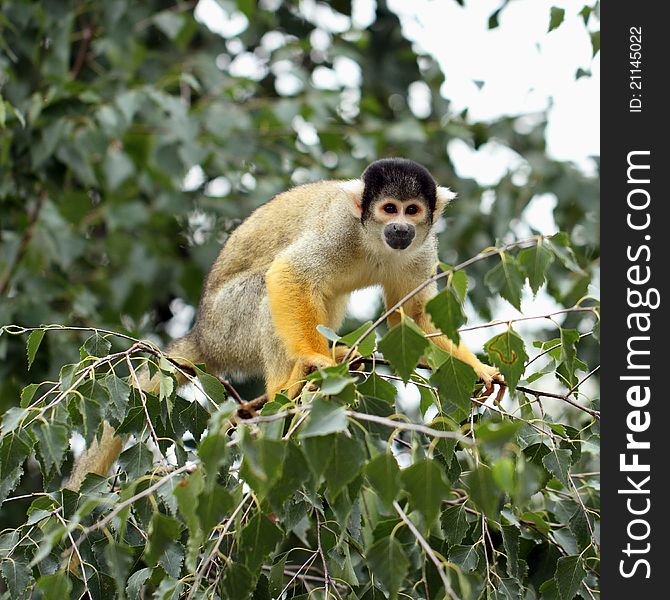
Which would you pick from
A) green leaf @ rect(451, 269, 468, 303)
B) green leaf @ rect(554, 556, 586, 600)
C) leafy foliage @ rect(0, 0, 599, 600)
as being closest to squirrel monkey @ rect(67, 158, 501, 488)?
leafy foliage @ rect(0, 0, 599, 600)

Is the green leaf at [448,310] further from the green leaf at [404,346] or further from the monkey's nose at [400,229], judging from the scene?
the monkey's nose at [400,229]

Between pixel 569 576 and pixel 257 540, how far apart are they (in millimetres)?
947

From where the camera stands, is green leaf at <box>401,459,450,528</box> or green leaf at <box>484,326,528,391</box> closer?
green leaf at <box>401,459,450,528</box>

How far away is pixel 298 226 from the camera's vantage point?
448 centimetres

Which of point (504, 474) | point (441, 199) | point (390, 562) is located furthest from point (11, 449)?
point (441, 199)

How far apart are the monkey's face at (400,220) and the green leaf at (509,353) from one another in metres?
1.51

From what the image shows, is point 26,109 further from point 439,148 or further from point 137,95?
point 439,148

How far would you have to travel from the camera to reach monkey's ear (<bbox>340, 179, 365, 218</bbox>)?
13.5 feet

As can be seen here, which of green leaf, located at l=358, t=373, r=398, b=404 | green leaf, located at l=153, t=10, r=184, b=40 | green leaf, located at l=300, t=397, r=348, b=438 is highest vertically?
green leaf, located at l=153, t=10, r=184, b=40

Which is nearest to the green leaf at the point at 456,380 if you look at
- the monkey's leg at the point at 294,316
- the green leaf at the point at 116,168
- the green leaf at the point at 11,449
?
the green leaf at the point at 11,449

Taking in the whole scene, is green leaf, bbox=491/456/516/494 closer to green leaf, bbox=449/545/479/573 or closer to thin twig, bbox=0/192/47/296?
green leaf, bbox=449/545/479/573

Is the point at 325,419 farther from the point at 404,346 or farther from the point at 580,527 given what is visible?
the point at 580,527

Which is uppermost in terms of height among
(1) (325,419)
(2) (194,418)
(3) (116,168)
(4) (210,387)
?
(3) (116,168)

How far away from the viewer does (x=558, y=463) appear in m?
2.57
